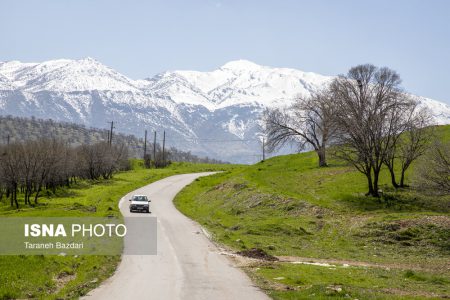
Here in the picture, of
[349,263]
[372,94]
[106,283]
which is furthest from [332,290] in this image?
[372,94]

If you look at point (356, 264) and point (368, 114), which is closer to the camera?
point (356, 264)

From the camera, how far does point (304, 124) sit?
3278 inches

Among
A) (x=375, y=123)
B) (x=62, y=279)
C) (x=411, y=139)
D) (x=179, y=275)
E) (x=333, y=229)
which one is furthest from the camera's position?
(x=411, y=139)

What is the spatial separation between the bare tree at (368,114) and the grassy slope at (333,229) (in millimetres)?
4353

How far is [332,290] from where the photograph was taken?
1905 centimetres

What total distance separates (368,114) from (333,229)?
15.9 m

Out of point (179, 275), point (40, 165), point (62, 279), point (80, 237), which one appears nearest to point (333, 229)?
point (80, 237)

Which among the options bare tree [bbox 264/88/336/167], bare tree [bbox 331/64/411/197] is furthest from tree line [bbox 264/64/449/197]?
bare tree [bbox 264/88/336/167]

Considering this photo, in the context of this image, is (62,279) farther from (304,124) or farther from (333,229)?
(304,124)

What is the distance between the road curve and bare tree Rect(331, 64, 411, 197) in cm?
2106

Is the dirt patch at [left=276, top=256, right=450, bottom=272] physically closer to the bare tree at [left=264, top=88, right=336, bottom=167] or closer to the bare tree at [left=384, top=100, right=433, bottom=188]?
the bare tree at [left=384, top=100, right=433, bottom=188]

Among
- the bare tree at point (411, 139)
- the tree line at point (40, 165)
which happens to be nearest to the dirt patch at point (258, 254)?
the bare tree at point (411, 139)

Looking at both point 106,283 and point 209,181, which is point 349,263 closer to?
point 106,283

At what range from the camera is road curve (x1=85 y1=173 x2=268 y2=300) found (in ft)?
61.9
